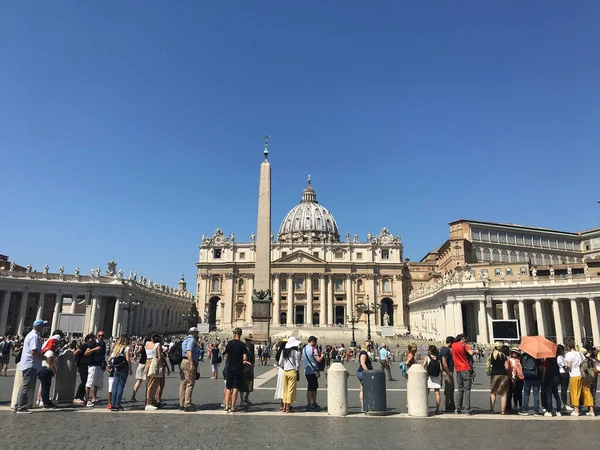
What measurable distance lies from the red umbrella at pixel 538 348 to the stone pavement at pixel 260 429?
1171 mm

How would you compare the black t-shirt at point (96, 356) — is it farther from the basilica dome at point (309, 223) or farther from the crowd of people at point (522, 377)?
the basilica dome at point (309, 223)

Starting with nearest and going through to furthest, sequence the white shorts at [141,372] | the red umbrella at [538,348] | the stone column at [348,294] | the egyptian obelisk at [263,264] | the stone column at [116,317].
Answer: the red umbrella at [538,348]
the white shorts at [141,372]
the egyptian obelisk at [263,264]
the stone column at [116,317]
the stone column at [348,294]

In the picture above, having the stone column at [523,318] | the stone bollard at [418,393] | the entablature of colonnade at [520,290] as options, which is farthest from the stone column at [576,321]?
the stone bollard at [418,393]

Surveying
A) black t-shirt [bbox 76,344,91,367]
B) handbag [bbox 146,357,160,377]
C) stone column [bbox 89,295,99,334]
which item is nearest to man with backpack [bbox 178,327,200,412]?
handbag [bbox 146,357,160,377]

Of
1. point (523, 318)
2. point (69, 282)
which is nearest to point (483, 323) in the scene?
point (523, 318)

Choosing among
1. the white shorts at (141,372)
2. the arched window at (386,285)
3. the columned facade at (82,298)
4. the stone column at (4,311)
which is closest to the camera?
the white shorts at (141,372)

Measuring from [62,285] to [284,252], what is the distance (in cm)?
4110

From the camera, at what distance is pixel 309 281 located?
78.2 meters

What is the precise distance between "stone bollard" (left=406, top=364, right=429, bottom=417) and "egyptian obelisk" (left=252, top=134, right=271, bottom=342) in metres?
17.8

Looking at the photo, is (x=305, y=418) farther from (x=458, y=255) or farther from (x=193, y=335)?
(x=458, y=255)

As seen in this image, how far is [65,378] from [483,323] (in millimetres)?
41620

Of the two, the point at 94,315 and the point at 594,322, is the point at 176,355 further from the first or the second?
the point at 94,315

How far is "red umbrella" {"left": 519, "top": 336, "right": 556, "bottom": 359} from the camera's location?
27.2 ft

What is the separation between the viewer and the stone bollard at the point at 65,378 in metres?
9.16
